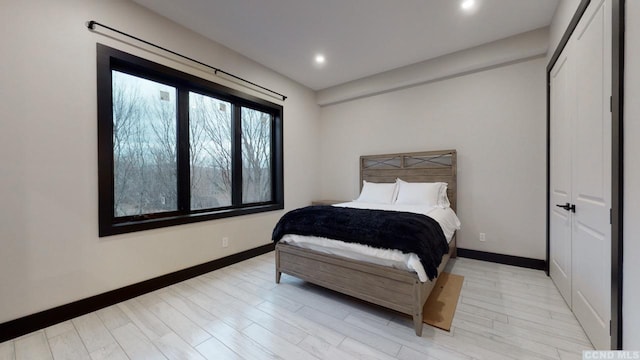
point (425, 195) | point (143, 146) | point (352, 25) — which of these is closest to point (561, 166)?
point (425, 195)

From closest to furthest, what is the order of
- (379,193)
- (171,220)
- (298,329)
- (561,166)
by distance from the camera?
(298,329) < (561,166) < (171,220) < (379,193)

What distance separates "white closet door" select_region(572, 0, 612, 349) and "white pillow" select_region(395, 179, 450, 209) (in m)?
1.31

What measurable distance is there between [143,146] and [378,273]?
2626mm

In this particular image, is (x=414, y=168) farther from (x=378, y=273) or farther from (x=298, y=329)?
(x=298, y=329)

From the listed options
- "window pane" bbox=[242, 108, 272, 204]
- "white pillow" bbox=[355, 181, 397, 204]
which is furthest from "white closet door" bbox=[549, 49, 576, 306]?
"window pane" bbox=[242, 108, 272, 204]

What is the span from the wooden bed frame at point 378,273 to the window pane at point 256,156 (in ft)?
4.47

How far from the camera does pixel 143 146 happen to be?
246 centimetres

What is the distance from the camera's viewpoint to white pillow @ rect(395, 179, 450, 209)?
309 cm

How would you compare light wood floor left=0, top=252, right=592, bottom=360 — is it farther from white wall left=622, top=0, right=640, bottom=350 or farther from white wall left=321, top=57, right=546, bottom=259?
white wall left=321, top=57, right=546, bottom=259

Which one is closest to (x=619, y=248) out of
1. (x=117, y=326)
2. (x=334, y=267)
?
(x=334, y=267)

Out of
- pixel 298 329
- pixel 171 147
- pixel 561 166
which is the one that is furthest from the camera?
pixel 171 147

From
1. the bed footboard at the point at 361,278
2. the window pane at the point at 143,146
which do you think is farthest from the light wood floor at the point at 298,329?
the window pane at the point at 143,146

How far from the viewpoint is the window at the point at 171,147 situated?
2168 millimetres

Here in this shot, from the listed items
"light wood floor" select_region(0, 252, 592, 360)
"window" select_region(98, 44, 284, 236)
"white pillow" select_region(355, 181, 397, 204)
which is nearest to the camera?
Answer: "light wood floor" select_region(0, 252, 592, 360)
